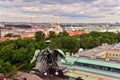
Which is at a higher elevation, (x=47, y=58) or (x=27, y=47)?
(x=47, y=58)

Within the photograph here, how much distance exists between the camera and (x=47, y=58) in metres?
14.9

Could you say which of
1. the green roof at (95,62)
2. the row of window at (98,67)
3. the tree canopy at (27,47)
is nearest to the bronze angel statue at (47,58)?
the tree canopy at (27,47)

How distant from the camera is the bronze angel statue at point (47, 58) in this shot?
14617 mm

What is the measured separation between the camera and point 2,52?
58.6 meters

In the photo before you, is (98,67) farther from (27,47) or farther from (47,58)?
(27,47)

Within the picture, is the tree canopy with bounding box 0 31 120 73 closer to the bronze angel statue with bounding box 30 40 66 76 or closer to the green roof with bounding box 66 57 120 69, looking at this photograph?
the green roof with bounding box 66 57 120 69

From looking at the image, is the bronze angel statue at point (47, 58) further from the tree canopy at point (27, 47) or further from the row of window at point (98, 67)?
the row of window at point (98, 67)

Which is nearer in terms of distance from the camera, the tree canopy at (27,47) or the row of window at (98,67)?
the row of window at (98,67)

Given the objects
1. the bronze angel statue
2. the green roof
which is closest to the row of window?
the green roof

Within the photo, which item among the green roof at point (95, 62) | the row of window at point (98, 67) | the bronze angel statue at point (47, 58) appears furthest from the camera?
the green roof at point (95, 62)

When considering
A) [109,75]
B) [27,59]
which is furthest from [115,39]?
[109,75]

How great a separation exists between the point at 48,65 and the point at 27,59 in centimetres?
4091

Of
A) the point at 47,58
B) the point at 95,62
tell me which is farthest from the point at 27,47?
the point at 47,58

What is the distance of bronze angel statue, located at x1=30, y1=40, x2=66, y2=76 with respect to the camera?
14617 millimetres
